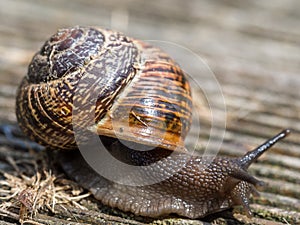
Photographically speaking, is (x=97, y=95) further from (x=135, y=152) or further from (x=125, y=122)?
(x=135, y=152)

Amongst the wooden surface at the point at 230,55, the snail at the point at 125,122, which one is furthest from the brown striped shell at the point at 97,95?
the wooden surface at the point at 230,55

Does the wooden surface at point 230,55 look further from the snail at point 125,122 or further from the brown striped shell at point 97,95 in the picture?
the brown striped shell at point 97,95

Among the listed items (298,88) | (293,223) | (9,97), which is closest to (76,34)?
(9,97)

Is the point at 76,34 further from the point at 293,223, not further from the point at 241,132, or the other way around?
the point at 293,223

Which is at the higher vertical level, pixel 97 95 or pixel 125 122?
pixel 97 95

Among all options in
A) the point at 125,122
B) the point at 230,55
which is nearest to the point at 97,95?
the point at 125,122

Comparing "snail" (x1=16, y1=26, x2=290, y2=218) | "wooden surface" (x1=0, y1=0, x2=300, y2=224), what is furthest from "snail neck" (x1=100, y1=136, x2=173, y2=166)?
"wooden surface" (x1=0, y1=0, x2=300, y2=224)
